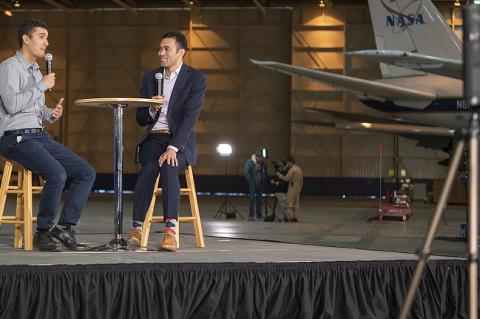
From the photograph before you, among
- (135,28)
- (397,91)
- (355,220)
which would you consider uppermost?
(135,28)

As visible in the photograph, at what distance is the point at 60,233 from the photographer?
201 inches

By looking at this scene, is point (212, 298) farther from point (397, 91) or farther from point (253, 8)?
point (253, 8)

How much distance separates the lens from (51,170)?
5023 millimetres

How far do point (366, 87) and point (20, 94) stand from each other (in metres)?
11.5

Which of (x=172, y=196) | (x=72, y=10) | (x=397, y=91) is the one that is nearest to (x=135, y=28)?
(x=72, y=10)

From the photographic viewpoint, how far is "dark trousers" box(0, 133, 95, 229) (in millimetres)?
5023

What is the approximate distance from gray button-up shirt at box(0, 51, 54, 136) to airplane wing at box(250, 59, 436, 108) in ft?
27.0

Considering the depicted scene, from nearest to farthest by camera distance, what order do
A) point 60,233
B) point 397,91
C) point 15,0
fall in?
point 60,233 → point 397,91 → point 15,0

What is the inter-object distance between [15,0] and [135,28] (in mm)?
4279

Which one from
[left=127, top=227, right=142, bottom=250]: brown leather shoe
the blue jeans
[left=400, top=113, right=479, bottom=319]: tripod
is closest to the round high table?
[left=127, top=227, right=142, bottom=250]: brown leather shoe

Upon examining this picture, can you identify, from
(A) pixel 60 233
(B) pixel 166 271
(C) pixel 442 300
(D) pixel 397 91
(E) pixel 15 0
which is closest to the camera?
(B) pixel 166 271

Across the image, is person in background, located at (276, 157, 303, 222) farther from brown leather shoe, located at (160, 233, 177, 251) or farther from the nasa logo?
brown leather shoe, located at (160, 233, 177, 251)

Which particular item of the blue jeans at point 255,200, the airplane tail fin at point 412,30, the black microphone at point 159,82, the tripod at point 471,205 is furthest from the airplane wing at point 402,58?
the blue jeans at point 255,200

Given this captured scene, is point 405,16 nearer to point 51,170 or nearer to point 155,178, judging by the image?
point 155,178
